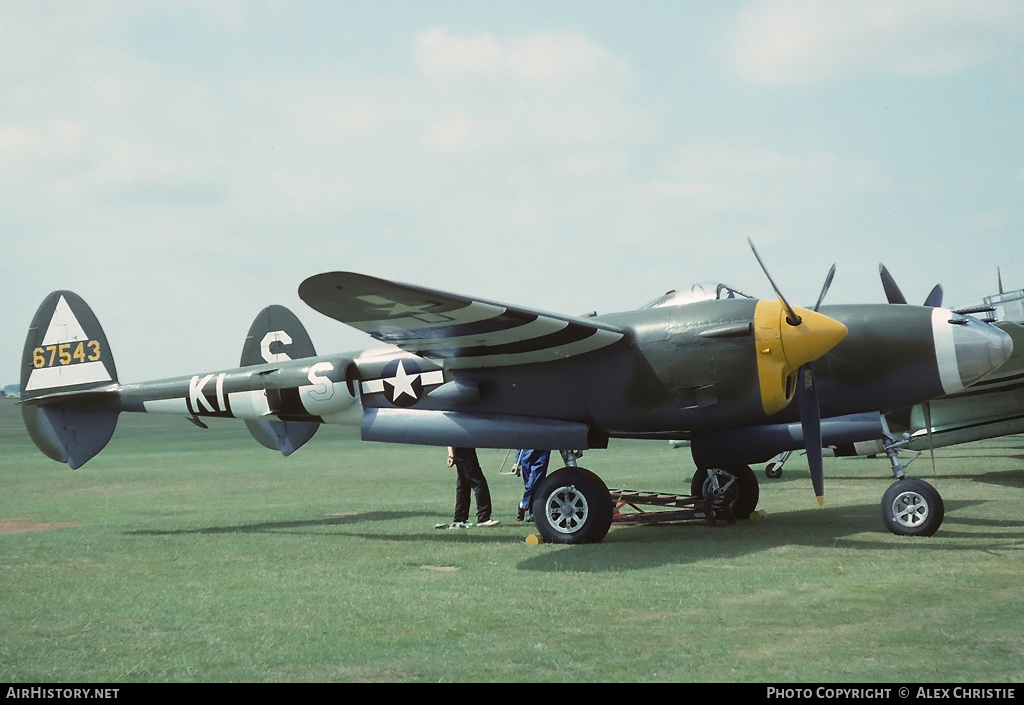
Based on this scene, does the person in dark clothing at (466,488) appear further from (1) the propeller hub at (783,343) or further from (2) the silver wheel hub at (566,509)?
(1) the propeller hub at (783,343)

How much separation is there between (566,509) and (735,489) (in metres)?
3.02

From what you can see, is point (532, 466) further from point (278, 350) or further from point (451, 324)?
point (278, 350)

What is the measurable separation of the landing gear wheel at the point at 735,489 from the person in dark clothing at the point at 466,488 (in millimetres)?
2859

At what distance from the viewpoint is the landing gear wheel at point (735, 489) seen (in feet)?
39.5

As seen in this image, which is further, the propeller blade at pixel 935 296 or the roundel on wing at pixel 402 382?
the propeller blade at pixel 935 296

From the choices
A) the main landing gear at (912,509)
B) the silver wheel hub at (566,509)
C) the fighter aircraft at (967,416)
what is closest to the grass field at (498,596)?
the main landing gear at (912,509)

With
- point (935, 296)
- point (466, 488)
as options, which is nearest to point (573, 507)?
point (466, 488)

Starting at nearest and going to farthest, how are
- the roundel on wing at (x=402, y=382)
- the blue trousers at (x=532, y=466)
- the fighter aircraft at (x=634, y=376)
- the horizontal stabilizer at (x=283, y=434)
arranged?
1. the fighter aircraft at (x=634, y=376)
2. the roundel on wing at (x=402, y=382)
3. the blue trousers at (x=532, y=466)
4. the horizontal stabilizer at (x=283, y=434)

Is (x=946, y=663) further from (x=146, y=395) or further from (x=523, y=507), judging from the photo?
(x=146, y=395)

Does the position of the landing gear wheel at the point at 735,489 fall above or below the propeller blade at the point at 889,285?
below

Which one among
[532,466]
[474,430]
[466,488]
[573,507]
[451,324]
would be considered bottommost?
[573,507]

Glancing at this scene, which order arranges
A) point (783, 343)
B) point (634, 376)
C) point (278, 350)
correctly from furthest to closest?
point (278, 350), point (634, 376), point (783, 343)

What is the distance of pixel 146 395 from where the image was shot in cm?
1384

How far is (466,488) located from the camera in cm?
1225
